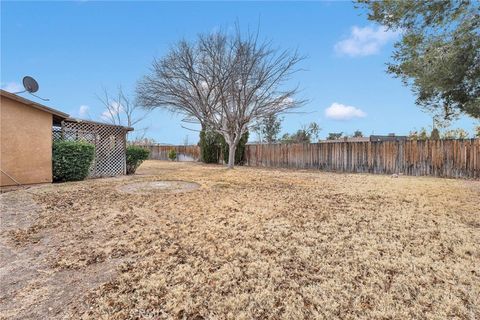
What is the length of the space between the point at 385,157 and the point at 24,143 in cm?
1249

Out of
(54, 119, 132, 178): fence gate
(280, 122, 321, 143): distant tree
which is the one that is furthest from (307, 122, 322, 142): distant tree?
(54, 119, 132, 178): fence gate

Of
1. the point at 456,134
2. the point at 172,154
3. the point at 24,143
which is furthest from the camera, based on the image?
the point at 172,154

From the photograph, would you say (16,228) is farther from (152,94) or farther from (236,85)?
(152,94)

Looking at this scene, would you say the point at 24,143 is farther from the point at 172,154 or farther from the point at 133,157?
the point at 172,154

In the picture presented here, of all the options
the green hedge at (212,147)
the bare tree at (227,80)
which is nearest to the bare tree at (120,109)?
the green hedge at (212,147)

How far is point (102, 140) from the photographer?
30.6 ft

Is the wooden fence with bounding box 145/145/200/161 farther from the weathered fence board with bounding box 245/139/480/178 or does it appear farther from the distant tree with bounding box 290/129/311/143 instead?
the distant tree with bounding box 290/129/311/143

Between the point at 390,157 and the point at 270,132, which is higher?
the point at 270,132

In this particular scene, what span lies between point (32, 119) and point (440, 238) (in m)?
9.34

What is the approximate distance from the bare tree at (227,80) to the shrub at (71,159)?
6399mm

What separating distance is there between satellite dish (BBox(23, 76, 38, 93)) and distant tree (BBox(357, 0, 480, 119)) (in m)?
9.96

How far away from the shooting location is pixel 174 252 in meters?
2.72

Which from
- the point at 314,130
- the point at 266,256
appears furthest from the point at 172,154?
the point at 266,256

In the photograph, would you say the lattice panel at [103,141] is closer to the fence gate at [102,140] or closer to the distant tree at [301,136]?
the fence gate at [102,140]
